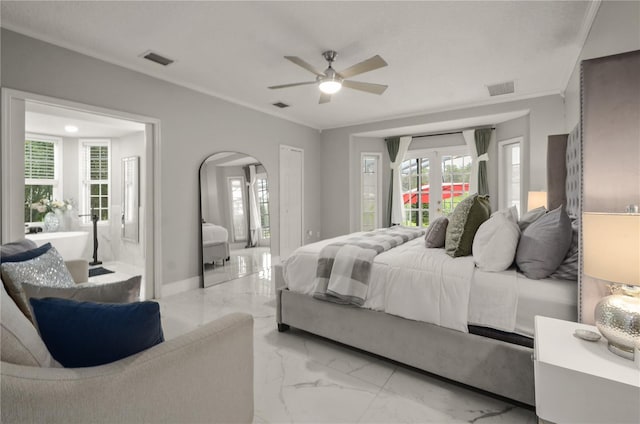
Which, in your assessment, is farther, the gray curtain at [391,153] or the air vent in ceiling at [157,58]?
the gray curtain at [391,153]

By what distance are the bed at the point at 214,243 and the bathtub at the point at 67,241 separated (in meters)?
2.73

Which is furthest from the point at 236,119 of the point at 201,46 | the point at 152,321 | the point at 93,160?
the point at 152,321

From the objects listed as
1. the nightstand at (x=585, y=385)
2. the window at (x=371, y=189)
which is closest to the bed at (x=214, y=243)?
→ the window at (x=371, y=189)

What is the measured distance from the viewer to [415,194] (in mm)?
6191

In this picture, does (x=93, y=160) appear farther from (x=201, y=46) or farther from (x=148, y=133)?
(x=201, y=46)

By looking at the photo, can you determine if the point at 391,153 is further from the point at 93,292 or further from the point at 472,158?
the point at 93,292

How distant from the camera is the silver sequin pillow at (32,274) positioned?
149 centimetres

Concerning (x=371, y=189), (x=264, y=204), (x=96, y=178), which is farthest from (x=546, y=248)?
(x=96, y=178)

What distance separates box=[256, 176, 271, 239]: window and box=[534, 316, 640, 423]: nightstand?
4.25m

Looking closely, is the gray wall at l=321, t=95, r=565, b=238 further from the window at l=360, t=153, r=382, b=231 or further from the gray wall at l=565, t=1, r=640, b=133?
the gray wall at l=565, t=1, r=640, b=133

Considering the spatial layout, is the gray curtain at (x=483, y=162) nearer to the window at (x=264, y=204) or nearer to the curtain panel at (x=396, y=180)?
the curtain panel at (x=396, y=180)

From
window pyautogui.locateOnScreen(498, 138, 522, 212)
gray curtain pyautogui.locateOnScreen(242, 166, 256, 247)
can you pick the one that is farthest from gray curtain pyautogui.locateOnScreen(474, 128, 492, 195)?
gray curtain pyautogui.locateOnScreen(242, 166, 256, 247)

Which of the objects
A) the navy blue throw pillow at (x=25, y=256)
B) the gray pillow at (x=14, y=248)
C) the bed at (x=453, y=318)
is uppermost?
the gray pillow at (x=14, y=248)

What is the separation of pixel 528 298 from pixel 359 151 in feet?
16.0
